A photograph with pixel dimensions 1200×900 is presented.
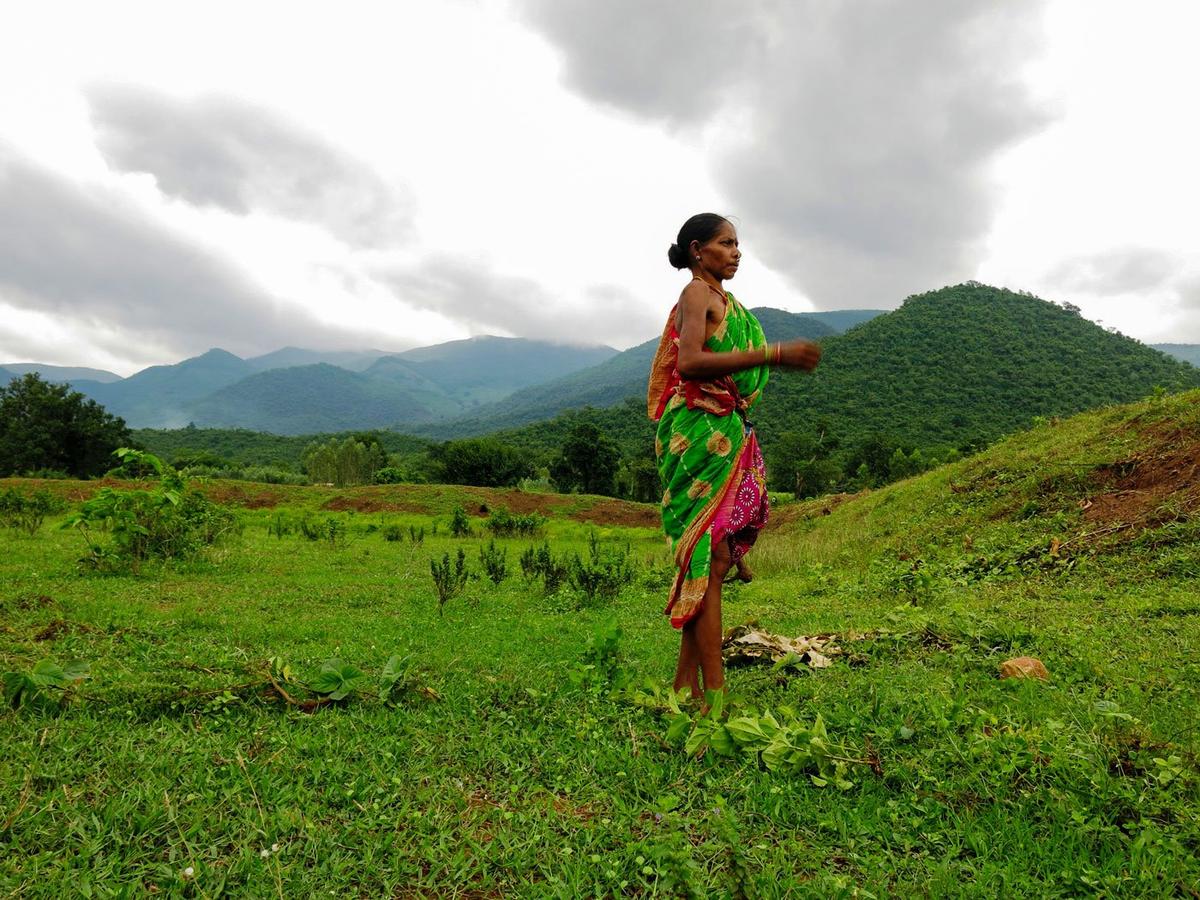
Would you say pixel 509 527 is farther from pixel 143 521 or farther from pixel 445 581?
pixel 445 581

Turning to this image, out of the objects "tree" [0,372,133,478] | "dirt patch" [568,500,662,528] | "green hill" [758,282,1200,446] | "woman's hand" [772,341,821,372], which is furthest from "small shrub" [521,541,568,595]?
"tree" [0,372,133,478]

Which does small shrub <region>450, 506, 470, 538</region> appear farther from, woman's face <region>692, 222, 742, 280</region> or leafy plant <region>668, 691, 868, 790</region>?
leafy plant <region>668, 691, 868, 790</region>

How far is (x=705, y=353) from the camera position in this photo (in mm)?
2820

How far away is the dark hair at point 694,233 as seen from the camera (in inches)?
122

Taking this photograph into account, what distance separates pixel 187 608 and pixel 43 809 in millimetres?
3883

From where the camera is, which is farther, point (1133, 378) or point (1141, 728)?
point (1133, 378)

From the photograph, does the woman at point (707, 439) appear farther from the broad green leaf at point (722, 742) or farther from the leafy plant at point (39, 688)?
the leafy plant at point (39, 688)

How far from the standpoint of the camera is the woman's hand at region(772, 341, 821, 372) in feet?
8.81

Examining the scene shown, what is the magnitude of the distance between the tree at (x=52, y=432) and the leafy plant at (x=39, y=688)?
52459 mm

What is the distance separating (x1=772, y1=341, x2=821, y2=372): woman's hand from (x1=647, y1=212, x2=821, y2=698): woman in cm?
3

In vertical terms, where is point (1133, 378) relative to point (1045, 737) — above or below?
above

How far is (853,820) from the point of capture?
1.97 meters

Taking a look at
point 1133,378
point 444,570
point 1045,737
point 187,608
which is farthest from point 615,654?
point 1133,378

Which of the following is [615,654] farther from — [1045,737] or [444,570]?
[444,570]
